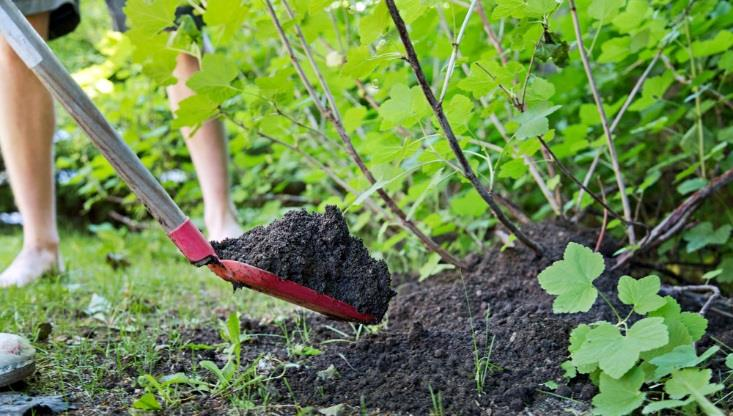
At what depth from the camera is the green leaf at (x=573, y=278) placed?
4.19 feet

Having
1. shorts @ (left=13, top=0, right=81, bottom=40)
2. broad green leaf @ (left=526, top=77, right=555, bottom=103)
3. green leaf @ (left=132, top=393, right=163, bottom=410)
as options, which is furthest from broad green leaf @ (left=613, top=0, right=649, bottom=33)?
shorts @ (left=13, top=0, right=81, bottom=40)

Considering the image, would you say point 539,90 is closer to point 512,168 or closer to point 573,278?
point 512,168

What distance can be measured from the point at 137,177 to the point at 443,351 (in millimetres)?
734

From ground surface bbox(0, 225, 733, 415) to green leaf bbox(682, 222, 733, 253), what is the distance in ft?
1.23

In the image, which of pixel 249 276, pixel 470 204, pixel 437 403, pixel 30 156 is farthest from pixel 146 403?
pixel 30 156

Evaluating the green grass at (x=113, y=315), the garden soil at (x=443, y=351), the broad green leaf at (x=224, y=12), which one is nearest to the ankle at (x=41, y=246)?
the green grass at (x=113, y=315)

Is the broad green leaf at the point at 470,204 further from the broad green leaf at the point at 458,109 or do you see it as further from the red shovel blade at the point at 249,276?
the red shovel blade at the point at 249,276

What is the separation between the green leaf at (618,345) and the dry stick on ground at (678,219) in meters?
0.64

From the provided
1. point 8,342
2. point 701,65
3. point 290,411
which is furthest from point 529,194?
point 8,342

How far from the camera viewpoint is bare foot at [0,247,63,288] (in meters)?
2.39

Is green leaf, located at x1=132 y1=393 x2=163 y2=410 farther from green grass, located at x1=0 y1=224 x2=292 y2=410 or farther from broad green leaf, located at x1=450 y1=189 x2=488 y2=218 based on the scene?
broad green leaf, located at x1=450 y1=189 x2=488 y2=218

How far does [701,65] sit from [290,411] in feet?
5.37

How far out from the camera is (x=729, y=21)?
6.70 feet

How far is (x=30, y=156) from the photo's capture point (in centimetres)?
252
